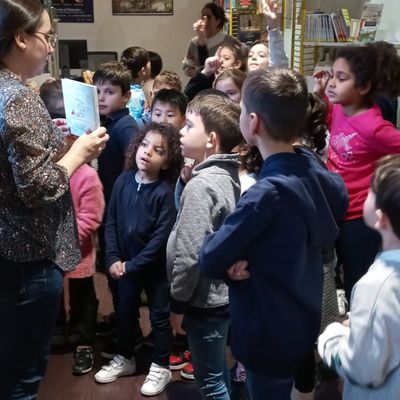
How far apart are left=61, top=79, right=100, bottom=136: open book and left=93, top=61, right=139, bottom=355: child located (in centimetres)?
82

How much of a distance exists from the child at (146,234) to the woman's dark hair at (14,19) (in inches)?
34.1

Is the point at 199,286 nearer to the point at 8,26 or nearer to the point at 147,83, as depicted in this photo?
the point at 8,26

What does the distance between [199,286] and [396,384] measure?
725 millimetres

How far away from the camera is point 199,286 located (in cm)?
168

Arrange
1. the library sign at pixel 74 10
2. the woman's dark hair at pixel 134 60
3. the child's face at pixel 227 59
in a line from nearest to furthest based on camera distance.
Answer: the child's face at pixel 227 59 < the woman's dark hair at pixel 134 60 < the library sign at pixel 74 10

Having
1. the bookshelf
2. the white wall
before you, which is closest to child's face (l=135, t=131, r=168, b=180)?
the bookshelf

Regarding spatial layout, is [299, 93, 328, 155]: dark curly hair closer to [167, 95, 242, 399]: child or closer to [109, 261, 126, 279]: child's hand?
[167, 95, 242, 399]: child

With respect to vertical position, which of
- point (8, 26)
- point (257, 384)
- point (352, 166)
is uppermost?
point (8, 26)

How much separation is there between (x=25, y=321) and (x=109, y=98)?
4.77ft

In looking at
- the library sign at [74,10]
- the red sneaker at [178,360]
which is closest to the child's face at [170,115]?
the red sneaker at [178,360]

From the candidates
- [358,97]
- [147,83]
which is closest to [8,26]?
[358,97]

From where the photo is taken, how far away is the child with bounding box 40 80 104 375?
7.37 feet

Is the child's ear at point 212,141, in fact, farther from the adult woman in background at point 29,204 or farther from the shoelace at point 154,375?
the shoelace at point 154,375

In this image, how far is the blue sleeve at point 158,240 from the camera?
2.09 metres
